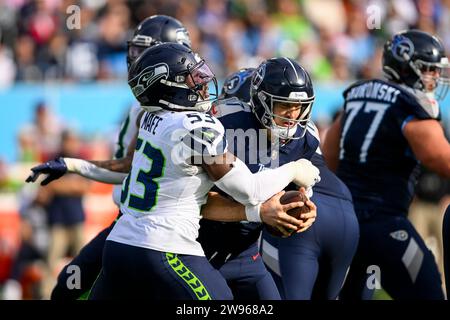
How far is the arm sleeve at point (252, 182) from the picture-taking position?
488cm

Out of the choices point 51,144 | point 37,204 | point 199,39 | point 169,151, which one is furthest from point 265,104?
point 199,39

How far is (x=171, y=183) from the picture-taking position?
16.0ft

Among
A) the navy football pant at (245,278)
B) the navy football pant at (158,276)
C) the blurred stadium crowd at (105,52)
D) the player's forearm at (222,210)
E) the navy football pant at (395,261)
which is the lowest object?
the blurred stadium crowd at (105,52)

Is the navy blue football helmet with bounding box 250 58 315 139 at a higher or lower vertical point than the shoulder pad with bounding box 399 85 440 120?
higher

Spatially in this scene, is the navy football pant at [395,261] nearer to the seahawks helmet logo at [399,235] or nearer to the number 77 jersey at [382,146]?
the seahawks helmet logo at [399,235]

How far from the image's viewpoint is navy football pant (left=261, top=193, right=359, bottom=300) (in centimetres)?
581

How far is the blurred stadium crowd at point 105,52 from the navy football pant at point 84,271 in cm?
356

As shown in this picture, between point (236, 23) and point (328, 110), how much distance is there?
258 centimetres

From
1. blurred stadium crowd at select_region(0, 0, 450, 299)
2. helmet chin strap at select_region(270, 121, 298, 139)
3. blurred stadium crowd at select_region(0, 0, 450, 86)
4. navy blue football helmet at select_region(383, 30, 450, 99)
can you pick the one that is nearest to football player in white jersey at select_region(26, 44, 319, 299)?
helmet chin strap at select_region(270, 121, 298, 139)

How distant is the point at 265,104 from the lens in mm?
5469

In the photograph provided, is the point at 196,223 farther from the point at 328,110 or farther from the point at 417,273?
the point at 328,110

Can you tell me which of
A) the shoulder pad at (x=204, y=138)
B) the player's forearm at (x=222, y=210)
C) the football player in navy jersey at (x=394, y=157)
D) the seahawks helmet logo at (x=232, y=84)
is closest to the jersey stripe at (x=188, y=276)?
the player's forearm at (x=222, y=210)

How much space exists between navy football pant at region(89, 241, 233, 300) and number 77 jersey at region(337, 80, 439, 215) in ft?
→ 6.02

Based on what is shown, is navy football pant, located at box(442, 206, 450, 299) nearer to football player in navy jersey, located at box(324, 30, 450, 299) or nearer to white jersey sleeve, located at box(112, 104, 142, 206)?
football player in navy jersey, located at box(324, 30, 450, 299)
